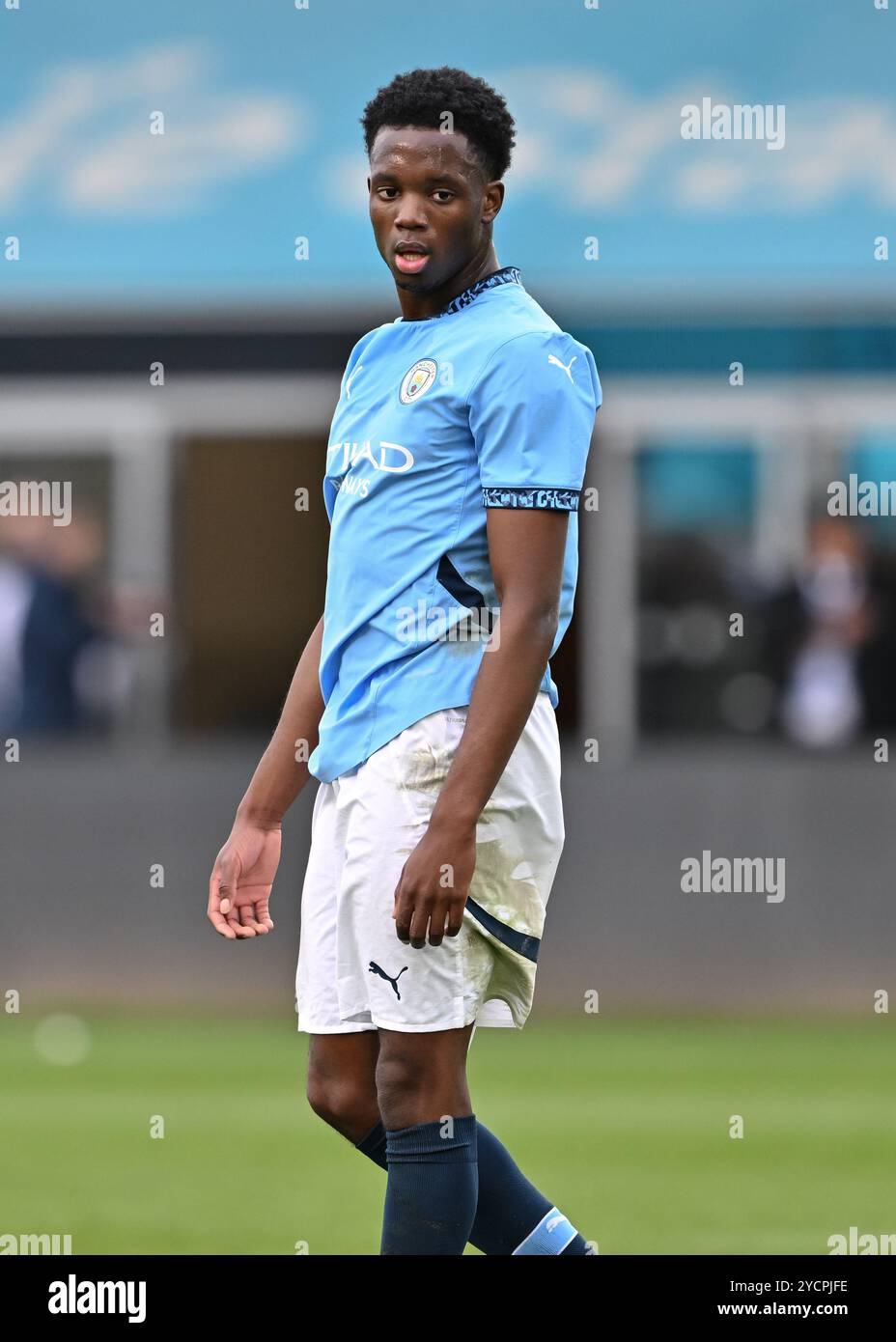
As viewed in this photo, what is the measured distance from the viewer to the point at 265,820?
3.60 metres

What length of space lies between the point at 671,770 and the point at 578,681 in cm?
83

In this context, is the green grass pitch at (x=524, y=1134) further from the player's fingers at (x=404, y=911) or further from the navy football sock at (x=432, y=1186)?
the player's fingers at (x=404, y=911)

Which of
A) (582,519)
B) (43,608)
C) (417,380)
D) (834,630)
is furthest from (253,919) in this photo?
(834,630)

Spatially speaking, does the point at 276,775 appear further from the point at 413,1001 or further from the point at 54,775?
the point at 54,775

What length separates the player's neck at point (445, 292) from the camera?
3338 millimetres

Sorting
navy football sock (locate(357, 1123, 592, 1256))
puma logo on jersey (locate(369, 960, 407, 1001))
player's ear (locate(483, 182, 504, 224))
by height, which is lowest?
navy football sock (locate(357, 1123, 592, 1256))

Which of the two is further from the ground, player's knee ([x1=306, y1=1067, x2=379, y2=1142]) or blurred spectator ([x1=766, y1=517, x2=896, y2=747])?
blurred spectator ([x1=766, y1=517, x2=896, y2=747])

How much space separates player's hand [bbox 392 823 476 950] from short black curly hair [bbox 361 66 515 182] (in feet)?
3.49

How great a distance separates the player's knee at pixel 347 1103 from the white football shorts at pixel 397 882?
3.5 inches

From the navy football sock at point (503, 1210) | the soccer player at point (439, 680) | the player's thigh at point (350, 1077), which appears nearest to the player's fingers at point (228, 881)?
the soccer player at point (439, 680)

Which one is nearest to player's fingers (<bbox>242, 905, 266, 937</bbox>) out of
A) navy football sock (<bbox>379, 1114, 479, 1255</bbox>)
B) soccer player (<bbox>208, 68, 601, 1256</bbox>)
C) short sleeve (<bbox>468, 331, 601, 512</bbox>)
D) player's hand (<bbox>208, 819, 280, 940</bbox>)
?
player's hand (<bbox>208, 819, 280, 940</bbox>)

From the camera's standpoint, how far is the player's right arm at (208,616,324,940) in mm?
3559

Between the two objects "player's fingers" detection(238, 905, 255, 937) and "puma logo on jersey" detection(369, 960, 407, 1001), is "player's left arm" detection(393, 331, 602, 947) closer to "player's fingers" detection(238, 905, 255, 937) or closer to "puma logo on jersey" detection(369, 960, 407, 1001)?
"puma logo on jersey" detection(369, 960, 407, 1001)
